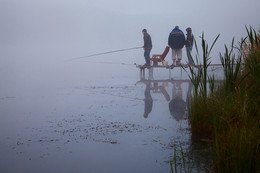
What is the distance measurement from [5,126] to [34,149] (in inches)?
72.6

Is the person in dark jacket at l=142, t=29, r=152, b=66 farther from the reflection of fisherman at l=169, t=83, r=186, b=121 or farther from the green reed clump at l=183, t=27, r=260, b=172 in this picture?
the green reed clump at l=183, t=27, r=260, b=172

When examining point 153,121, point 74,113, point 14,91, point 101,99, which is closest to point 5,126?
point 74,113

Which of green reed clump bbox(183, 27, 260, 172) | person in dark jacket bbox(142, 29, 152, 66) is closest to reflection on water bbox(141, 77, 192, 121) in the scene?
green reed clump bbox(183, 27, 260, 172)

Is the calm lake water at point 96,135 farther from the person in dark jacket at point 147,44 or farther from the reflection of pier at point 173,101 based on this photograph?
the person in dark jacket at point 147,44

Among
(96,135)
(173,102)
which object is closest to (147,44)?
(173,102)

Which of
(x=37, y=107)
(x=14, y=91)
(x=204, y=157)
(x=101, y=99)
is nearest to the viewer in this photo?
(x=204, y=157)

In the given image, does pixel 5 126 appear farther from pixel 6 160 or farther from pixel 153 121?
pixel 153 121

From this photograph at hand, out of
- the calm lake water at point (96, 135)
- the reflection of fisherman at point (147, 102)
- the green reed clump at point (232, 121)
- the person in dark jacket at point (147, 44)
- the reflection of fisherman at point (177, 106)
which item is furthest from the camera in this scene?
the person in dark jacket at point (147, 44)

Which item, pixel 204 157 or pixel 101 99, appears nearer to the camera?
pixel 204 157

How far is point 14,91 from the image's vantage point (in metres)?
11.9

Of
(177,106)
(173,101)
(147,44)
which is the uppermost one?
(147,44)

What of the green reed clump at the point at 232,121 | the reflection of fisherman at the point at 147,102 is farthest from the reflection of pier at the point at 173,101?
the green reed clump at the point at 232,121

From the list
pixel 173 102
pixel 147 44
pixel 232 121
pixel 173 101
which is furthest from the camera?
pixel 147 44

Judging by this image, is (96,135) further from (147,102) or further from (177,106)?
(147,102)
